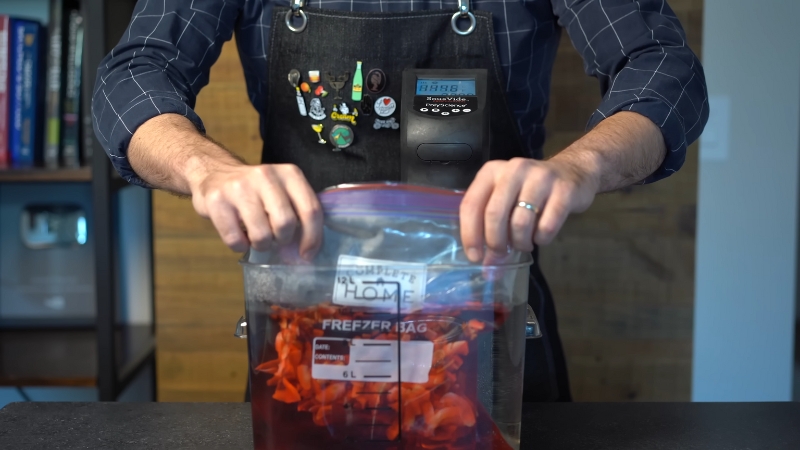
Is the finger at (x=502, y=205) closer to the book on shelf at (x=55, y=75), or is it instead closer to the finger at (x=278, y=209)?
the finger at (x=278, y=209)

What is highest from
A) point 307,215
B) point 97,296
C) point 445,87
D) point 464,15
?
point 464,15

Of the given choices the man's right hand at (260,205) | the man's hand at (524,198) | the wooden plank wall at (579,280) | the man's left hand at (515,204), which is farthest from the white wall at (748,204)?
the man's right hand at (260,205)

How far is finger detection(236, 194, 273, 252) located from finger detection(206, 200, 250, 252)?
0.02 meters

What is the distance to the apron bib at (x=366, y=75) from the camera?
40.5 inches

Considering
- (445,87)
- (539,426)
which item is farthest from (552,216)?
(445,87)

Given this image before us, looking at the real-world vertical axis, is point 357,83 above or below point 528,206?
above

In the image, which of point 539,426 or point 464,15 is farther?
point 464,15

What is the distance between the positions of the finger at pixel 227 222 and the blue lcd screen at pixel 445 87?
44 centimetres

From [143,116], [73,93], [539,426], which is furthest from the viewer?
[73,93]

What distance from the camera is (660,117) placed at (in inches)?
32.6

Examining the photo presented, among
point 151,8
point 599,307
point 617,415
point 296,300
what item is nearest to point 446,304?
point 296,300

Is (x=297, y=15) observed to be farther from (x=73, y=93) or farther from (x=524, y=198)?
(x=73, y=93)

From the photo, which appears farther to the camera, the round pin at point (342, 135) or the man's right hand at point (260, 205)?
the round pin at point (342, 135)

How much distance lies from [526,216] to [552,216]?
0.03 m
